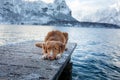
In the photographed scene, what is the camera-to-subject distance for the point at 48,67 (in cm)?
703

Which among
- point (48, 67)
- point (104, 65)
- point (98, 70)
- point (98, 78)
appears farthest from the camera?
point (104, 65)

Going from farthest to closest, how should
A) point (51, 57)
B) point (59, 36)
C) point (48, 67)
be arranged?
point (59, 36)
point (51, 57)
point (48, 67)

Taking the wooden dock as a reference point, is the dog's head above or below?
above

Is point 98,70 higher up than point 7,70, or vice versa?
point 7,70

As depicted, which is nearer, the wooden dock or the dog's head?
the wooden dock

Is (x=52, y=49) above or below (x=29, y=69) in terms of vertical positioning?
above

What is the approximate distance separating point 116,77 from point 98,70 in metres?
2.26

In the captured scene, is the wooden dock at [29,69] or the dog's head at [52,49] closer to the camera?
the wooden dock at [29,69]

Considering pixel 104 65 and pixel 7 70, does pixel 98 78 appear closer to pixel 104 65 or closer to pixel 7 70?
pixel 104 65

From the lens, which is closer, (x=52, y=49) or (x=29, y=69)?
(x=29, y=69)

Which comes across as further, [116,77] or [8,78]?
[116,77]


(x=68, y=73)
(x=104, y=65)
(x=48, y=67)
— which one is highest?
(x=48, y=67)

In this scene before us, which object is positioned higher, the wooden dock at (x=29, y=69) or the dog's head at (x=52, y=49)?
the dog's head at (x=52, y=49)

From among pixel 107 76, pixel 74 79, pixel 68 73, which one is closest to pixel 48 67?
pixel 68 73
